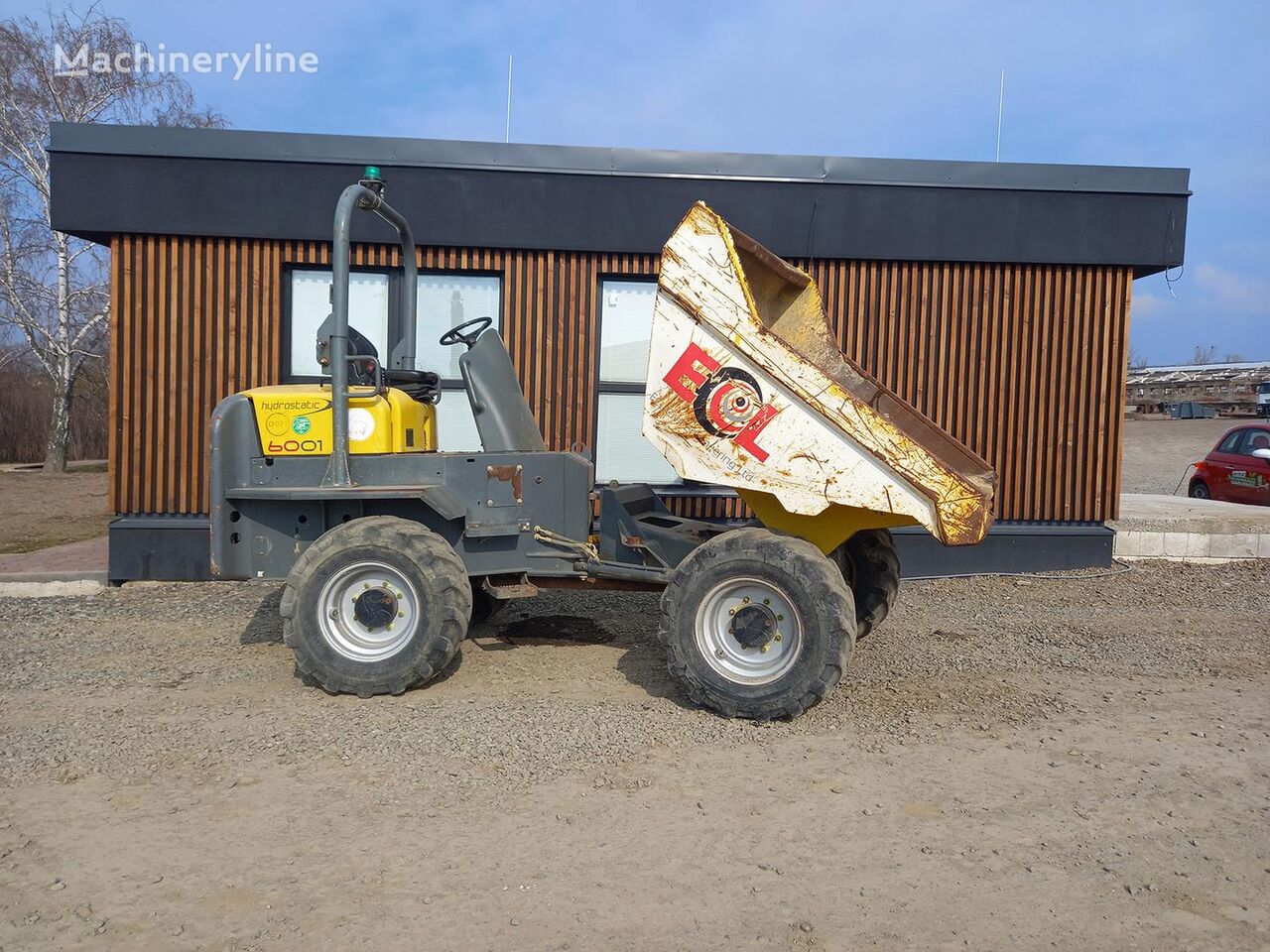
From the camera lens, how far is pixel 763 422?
5.25 meters

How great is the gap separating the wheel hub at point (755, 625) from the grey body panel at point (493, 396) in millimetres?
1790

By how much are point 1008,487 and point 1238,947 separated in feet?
22.3

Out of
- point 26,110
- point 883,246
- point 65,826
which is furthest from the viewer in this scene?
point 26,110

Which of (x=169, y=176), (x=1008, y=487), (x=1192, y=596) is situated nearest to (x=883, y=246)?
(x=1008, y=487)

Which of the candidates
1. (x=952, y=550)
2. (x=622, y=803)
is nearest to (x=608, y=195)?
(x=952, y=550)

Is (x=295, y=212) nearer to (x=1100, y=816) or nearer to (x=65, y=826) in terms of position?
(x=65, y=826)

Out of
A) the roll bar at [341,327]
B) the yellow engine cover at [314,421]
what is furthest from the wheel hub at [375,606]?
the yellow engine cover at [314,421]

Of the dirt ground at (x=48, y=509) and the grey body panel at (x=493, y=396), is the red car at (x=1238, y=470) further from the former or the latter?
the dirt ground at (x=48, y=509)

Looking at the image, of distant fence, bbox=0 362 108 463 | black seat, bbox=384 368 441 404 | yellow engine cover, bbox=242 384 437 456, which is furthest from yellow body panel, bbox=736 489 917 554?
distant fence, bbox=0 362 108 463

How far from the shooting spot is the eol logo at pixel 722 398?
5258 mm

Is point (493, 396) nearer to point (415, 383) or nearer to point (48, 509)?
point (415, 383)

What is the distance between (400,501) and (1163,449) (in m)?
29.5

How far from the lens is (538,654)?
6496 mm

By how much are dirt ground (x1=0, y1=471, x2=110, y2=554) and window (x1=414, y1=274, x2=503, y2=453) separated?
525 cm
